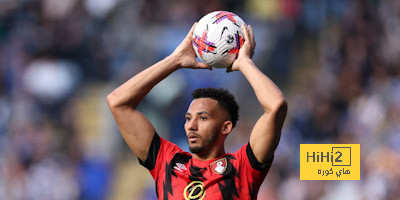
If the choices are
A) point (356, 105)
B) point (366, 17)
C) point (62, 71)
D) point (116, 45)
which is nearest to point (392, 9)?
point (366, 17)

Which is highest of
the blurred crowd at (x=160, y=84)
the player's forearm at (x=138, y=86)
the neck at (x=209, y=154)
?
the blurred crowd at (x=160, y=84)

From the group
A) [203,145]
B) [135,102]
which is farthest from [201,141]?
[135,102]

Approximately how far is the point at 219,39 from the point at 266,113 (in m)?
0.74

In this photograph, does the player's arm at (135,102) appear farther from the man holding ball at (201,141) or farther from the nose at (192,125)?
the nose at (192,125)

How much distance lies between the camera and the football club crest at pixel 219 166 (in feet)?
15.6

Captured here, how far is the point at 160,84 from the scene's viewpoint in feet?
35.9

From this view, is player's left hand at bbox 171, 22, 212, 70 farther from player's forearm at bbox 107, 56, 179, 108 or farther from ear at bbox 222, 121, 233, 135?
ear at bbox 222, 121, 233, 135

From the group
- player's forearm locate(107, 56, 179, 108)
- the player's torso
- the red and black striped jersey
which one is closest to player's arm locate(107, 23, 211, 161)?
player's forearm locate(107, 56, 179, 108)

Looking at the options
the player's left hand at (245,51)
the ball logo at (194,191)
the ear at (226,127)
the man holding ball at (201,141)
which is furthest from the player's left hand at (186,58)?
the ball logo at (194,191)

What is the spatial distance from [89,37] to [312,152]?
6.99 meters

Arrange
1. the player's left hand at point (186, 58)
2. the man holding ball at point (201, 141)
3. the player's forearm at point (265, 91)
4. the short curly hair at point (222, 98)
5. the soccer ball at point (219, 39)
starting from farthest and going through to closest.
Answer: the short curly hair at point (222, 98) → the player's left hand at point (186, 58) → the soccer ball at point (219, 39) → the man holding ball at point (201, 141) → the player's forearm at point (265, 91)

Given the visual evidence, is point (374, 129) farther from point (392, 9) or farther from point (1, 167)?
point (1, 167)

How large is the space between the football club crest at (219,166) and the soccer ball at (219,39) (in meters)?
0.79

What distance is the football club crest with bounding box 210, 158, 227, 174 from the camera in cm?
474
